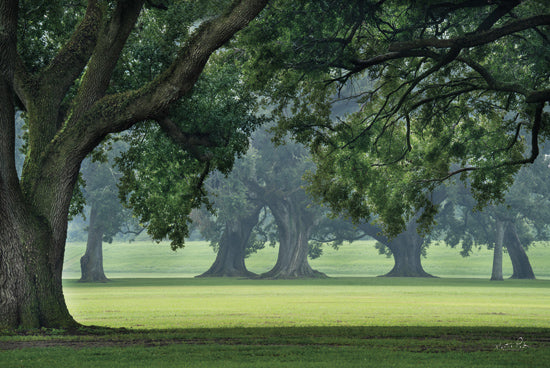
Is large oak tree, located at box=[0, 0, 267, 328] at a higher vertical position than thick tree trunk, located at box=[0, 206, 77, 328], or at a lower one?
higher

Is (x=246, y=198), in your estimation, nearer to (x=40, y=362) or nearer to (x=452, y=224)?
(x=452, y=224)

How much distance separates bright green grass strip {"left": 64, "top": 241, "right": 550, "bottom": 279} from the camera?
102 meters

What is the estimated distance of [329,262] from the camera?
371 feet

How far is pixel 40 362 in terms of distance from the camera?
12.3 metres

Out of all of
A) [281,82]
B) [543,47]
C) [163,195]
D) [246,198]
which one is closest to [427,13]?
[543,47]

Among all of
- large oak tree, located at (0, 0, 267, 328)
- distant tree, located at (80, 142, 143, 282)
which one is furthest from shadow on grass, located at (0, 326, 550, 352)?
distant tree, located at (80, 142, 143, 282)

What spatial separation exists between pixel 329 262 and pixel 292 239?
157 ft

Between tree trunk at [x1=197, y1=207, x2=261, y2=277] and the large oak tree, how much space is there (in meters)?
49.1

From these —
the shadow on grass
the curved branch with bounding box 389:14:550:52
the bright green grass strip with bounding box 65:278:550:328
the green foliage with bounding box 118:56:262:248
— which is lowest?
the bright green grass strip with bounding box 65:278:550:328

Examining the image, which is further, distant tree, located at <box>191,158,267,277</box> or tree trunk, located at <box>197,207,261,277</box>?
tree trunk, located at <box>197,207,261,277</box>

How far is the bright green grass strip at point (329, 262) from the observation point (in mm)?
101750

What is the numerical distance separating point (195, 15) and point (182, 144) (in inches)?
143

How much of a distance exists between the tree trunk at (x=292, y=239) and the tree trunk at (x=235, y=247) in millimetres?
2858

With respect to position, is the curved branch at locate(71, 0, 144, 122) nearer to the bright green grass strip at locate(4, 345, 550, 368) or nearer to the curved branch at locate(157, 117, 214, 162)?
the curved branch at locate(157, 117, 214, 162)
